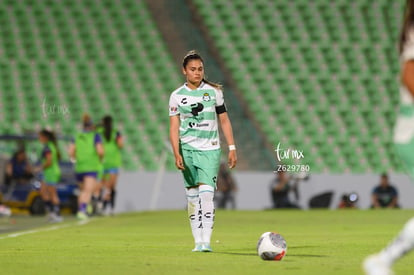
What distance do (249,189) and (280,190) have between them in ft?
2.82

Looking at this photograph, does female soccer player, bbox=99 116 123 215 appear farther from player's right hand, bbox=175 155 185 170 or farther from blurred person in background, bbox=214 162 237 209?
player's right hand, bbox=175 155 185 170

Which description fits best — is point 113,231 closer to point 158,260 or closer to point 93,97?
point 158,260

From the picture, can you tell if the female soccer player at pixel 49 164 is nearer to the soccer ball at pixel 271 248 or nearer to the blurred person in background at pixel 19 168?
the blurred person in background at pixel 19 168

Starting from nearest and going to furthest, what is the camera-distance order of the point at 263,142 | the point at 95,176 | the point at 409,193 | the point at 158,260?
the point at 158,260 < the point at 95,176 < the point at 409,193 < the point at 263,142

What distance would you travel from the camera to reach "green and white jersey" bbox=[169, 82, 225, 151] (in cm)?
952

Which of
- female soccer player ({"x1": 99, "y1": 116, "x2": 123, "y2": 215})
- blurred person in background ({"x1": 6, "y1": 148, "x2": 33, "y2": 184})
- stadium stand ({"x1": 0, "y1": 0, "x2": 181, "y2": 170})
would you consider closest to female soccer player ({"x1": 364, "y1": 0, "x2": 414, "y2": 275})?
female soccer player ({"x1": 99, "y1": 116, "x2": 123, "y2": 215})

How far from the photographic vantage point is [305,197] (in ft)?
77.2

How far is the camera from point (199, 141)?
951 cm

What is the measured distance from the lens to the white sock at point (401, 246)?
16.5ft

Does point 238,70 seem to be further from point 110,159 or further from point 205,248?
point 205,248

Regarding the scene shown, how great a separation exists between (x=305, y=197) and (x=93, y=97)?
6902 millimetres

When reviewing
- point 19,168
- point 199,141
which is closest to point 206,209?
point 199,141

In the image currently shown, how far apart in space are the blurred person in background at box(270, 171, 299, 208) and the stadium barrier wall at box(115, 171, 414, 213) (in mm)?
197

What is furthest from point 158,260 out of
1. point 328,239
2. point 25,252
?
point 328,239
